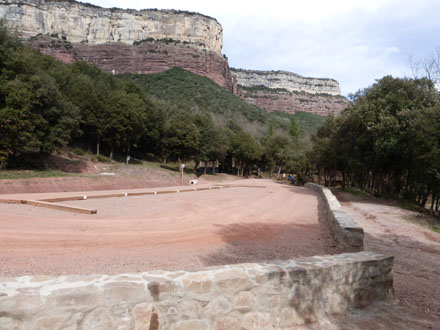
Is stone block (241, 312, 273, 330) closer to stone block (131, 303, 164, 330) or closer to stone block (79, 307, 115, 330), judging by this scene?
stone block (131, 303, 164, 330)

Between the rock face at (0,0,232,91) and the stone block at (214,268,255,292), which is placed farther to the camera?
the rock face at (0,0,232,91)

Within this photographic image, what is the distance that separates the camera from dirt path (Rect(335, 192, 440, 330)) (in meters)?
3.61

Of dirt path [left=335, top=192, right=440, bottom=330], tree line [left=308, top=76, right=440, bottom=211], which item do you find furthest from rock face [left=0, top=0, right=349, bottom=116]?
dirt path [left=335, top=192, right=440, bottom=330]

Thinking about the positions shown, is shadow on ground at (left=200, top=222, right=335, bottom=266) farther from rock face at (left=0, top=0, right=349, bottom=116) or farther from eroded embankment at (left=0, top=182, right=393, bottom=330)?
rock face at (left=0, top=0, right=349, bottom=116)

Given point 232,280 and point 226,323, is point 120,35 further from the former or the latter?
point 226,323

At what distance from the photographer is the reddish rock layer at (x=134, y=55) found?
95875mm

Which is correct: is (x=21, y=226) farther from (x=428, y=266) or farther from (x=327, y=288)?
(x=428, y=266)

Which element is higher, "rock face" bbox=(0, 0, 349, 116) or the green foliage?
"rock face" bbox=(0, 0, 349, 116)

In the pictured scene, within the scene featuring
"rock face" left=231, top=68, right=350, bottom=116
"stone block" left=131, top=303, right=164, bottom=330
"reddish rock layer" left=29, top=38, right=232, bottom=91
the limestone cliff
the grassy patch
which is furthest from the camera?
"rock face" left=231, top=68, right=350, bottom=116

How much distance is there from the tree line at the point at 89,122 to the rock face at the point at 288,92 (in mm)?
80772

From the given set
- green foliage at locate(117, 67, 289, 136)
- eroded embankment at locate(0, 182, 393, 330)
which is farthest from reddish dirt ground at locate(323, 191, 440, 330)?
green foliage at locate(117, 67, 289, 136)

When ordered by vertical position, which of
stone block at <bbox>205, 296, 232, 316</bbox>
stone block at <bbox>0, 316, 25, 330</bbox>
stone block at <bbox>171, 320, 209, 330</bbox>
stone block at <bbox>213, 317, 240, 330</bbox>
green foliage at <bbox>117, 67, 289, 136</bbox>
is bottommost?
stone block at <bbox>213, 317, 240, 330</bbox>

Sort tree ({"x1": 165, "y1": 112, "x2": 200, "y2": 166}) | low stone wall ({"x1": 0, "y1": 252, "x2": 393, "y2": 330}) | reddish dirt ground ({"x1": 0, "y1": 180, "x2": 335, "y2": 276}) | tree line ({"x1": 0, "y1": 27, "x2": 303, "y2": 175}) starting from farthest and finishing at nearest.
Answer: tree ({"x1": 165, "y1": 112, "x2": 200, "y2": 166}) → tree line ({"x1": 0, "y1": 27, "x2": 303, "y2": 175}) → reddish dirt ground ({"x1": 0, "y1": 180, "x2": 335, "y2": 276}) → low stone wall ({"x1": 0, "y1": 252, "x2": 393, "y2": 330})

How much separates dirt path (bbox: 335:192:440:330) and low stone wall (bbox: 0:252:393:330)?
322 millimetres
